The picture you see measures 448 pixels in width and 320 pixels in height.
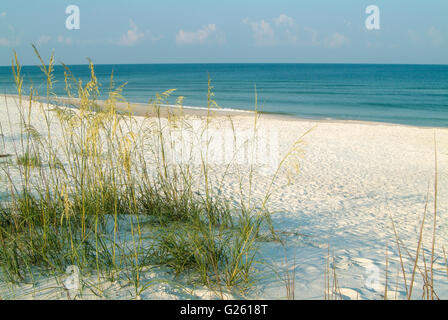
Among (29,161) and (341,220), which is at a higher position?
(29,161)

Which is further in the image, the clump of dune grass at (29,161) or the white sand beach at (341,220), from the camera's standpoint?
the clump of dune grass at (29,161)

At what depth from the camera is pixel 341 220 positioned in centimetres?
439

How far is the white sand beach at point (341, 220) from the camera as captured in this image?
228cm

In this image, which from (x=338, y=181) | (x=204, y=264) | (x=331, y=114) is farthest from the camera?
(x=331, y=114)

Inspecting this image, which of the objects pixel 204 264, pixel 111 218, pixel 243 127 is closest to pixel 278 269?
pixel 204 264

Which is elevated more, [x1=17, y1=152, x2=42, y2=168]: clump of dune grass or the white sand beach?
[x1=17, y1=152, x2=42, y2=168]: clump of dune grass

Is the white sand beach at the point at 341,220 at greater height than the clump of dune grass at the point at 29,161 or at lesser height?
lesser

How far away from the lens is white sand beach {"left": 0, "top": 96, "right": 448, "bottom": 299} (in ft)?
7.47

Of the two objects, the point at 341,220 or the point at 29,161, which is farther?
the point at 341,220

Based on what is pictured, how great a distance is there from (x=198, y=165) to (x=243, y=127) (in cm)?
626

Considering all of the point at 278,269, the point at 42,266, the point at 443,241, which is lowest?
the point at 443,241

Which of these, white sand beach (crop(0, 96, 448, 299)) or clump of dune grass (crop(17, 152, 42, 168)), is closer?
white sand beach (crop(0, 96, 448, 299))

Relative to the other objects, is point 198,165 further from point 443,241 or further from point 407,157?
point 407,157
